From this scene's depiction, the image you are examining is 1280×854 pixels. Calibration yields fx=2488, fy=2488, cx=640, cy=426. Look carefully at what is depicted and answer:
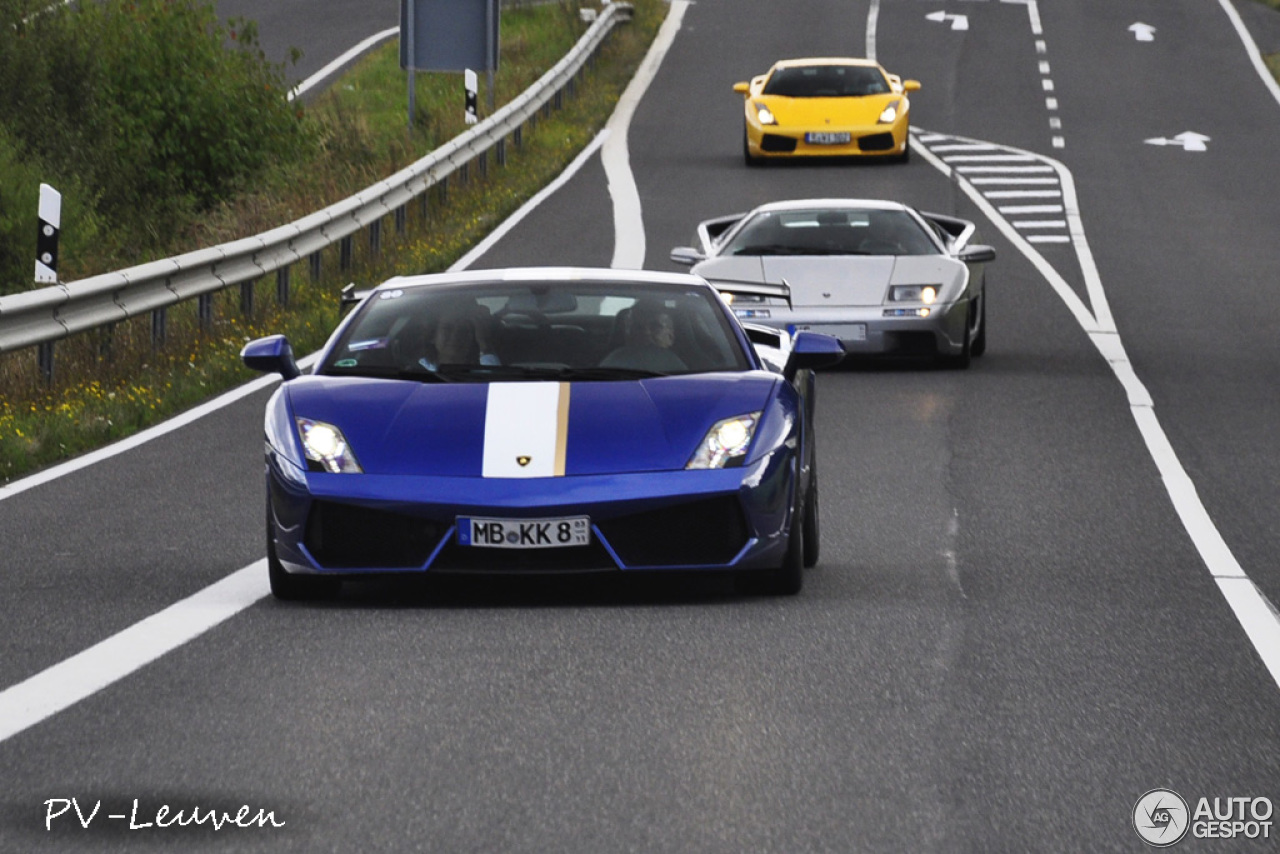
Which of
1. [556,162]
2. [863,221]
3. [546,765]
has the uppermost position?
[546,765]

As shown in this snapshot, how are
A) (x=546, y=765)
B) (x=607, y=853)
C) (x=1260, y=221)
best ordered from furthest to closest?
(x=1260, y=221) → (x=546, y=765) → (x=607, y=853)

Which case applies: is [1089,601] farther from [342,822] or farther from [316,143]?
[316,143]

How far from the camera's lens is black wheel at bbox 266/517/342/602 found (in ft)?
27.3

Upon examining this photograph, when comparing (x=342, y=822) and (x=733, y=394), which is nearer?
(x=342, y=822)

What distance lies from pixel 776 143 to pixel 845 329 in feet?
50.6

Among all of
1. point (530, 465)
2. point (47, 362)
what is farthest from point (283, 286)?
point (530, 465)

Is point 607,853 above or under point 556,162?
above

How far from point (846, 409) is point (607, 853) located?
1024cm

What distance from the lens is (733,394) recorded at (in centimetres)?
864

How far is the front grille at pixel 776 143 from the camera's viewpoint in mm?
32000

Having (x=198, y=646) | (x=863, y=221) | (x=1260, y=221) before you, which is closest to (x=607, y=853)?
(x=198, y=646)

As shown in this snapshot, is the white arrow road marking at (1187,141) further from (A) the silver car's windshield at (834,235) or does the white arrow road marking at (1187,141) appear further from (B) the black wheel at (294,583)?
(B) the black wheel at (294,583)

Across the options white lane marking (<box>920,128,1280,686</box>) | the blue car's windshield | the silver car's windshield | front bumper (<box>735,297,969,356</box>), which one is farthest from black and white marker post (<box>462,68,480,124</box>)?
the blue car's windshield

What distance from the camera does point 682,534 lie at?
8.20 meters
